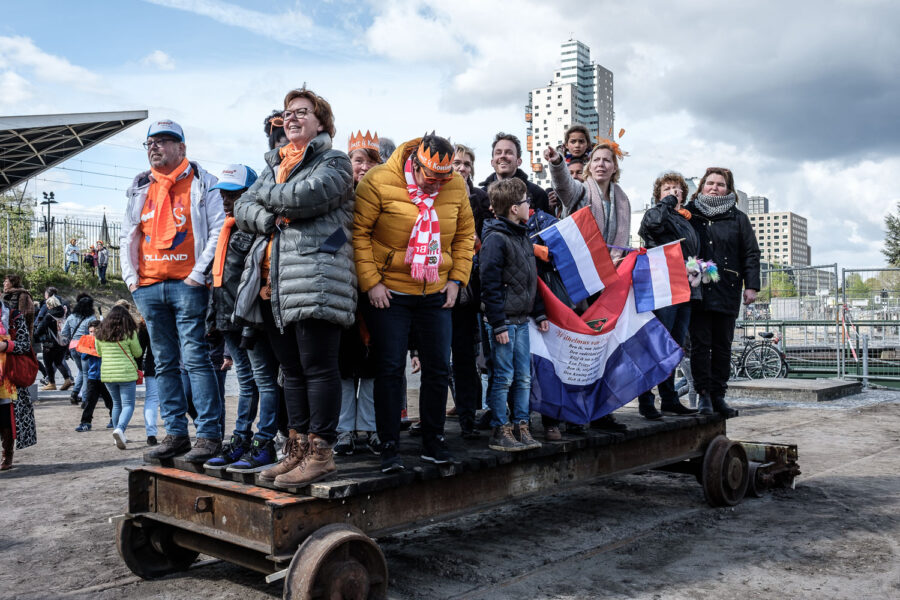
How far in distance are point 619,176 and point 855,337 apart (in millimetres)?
11459

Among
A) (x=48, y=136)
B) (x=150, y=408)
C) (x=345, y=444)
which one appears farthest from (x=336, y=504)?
(x=48, y=136)

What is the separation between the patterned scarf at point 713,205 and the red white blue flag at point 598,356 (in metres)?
1.30

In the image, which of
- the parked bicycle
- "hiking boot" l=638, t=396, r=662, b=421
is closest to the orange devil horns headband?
"hiking boot" l=638, t=396, r=662, b=421

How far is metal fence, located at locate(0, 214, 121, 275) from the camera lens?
97.4 feet

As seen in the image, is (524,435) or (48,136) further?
(48,136)

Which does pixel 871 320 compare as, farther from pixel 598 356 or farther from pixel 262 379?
pixel 262 379

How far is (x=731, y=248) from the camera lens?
6824mm

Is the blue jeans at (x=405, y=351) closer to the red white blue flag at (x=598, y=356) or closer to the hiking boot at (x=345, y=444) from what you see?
the hiking boot at (x=345, y=444)

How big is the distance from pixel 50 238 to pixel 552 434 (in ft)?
101

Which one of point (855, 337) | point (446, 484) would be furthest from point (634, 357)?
point (855, 337)

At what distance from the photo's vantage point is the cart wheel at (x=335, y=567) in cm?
337

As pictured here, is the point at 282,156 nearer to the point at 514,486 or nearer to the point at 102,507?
the point at 514,486

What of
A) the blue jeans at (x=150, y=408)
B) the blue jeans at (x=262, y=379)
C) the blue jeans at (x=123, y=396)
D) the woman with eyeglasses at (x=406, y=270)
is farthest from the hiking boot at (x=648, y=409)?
the blue jeans at (x=123, y=396)

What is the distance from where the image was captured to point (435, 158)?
166 inches
